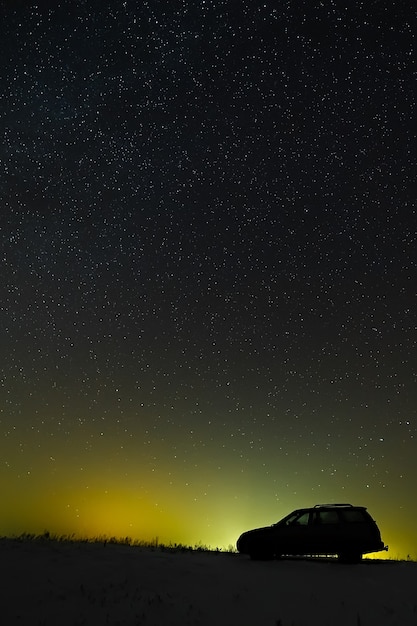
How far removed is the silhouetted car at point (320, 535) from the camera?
13906 millimetres

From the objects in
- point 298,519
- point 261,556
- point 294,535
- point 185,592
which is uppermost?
point 298,519

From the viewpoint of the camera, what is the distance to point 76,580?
9727 mm

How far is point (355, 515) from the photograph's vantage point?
1436cm

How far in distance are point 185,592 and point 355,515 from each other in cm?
660

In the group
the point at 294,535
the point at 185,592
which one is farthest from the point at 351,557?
the point at 185,592

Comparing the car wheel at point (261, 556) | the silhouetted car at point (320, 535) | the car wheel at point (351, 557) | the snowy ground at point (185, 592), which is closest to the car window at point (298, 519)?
the silhouetted car at point (320, 535)

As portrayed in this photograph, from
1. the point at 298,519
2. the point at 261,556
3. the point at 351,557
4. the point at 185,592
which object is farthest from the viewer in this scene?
the point at 298,519

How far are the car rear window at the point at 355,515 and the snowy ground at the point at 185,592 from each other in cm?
171

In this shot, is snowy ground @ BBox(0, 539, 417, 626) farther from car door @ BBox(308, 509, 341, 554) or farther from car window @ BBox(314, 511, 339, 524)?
car window @ BBox(314, 511, 339, 524)

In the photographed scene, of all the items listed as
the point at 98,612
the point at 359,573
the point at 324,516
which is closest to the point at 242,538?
the point at 324,516

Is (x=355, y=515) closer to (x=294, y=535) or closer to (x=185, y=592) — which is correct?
(x=294, y=535)

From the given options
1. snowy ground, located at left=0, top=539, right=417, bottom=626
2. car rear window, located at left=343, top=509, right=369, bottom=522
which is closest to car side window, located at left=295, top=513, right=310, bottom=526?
car rear window, located at left=343, top=509, right=369, bottom=522

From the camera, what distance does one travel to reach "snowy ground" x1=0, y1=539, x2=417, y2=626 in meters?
8.10

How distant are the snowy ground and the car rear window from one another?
171 cm
